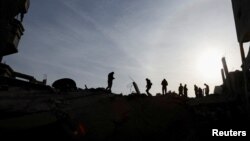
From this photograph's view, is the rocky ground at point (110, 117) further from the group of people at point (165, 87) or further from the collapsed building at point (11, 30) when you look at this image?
the collapsed building at point (11, 30)

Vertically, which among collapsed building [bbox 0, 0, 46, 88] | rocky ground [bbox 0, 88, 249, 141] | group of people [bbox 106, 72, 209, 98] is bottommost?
rocky ground [bbox 0, 88, 249, 141]

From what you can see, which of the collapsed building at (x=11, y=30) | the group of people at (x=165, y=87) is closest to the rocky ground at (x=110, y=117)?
the group of people at (x=165, y=87)

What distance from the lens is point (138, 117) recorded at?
43.3ft

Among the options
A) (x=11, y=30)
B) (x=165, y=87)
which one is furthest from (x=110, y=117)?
(x=11, y=30)

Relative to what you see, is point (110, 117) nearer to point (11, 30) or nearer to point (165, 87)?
point (165, 87)

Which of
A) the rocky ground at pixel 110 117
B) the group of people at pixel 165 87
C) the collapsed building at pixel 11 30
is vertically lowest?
the rocky ground at pixel 110 117

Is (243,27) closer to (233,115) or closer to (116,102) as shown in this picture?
(233,115)

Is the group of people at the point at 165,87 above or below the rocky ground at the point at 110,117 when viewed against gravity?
above

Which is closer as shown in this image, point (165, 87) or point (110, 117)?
point (110, 117)

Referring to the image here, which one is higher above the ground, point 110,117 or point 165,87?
point 165,87

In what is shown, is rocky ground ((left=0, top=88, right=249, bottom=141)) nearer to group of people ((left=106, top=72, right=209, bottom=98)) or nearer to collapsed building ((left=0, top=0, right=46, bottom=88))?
group of people ((left=106, top=72, right=209, bottom=98))

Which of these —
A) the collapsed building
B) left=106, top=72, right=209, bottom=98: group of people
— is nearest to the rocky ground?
left=106, top=72, right=209, bottom=98: group of people

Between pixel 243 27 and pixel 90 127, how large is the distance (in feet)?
35.9

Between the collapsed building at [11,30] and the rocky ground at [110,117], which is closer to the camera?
the rocky ground at [110,117]
